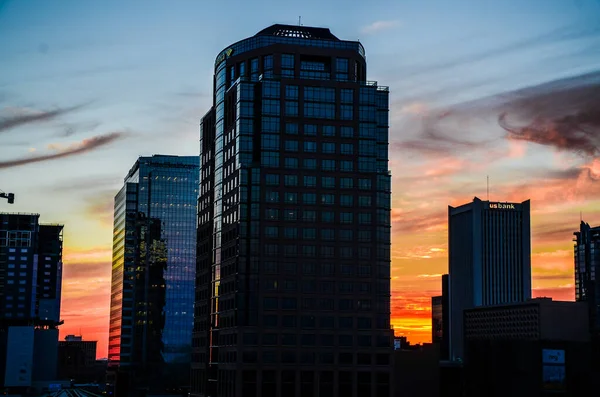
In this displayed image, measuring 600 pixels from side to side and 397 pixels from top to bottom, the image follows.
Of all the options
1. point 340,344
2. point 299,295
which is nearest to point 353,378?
point 340,344

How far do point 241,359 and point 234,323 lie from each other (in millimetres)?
7851

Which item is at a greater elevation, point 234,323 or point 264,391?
point 234,323

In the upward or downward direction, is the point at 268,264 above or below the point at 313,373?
above

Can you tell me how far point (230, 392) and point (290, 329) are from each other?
17370 mm

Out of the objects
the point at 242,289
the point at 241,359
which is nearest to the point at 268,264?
the point at 242,289

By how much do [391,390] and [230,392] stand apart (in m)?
32.3

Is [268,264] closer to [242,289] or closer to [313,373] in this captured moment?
[242,289]

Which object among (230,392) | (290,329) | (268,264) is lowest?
(230,392)

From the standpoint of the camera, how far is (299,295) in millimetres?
199375

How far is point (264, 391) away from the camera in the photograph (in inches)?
7643

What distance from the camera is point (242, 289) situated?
198125mm

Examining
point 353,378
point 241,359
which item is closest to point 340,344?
point 353,378

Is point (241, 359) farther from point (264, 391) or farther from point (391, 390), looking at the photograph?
point (391, 390)

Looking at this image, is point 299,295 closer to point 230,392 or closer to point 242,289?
point 242,289
